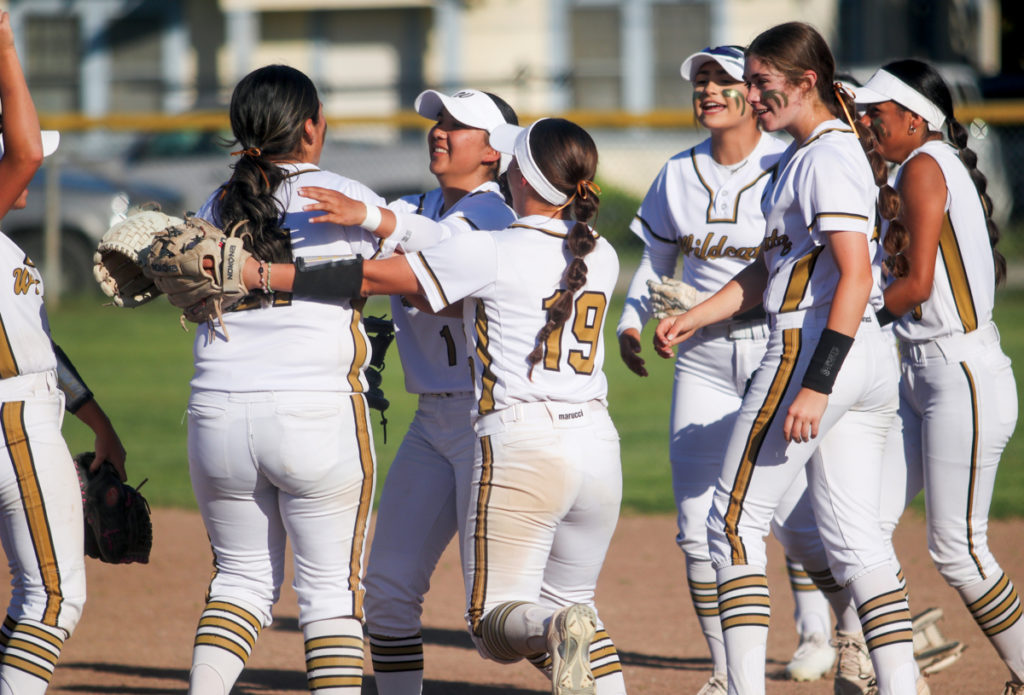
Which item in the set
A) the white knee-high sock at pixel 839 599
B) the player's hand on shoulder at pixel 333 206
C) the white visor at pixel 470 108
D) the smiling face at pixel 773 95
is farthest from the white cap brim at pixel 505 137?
the white knee-high sock at pixel 839 599

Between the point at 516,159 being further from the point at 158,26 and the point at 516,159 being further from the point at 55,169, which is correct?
the point at 158,26

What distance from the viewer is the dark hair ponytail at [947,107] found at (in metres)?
4.16

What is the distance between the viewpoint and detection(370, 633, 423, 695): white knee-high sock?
12.6 feet

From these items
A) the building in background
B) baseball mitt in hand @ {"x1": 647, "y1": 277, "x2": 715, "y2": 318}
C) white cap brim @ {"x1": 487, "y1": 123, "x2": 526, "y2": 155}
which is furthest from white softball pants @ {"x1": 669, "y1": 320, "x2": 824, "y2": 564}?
the building in background

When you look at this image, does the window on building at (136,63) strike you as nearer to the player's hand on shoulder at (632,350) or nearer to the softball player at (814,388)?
the player's hand on shoulder at (632,350)

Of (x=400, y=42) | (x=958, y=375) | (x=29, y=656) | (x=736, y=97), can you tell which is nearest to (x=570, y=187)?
(x=736, y=97)

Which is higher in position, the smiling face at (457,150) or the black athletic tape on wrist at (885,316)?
the smiling face at (457,150)

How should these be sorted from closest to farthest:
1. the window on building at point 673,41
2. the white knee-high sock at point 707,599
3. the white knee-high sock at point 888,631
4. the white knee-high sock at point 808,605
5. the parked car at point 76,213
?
the white knee-high sock at point 888,631 < the white knee-high sock at point 707,599 < the white knee-high sock at point 808,605 < the parked car at point 76,213 < the window on building at point 673,41

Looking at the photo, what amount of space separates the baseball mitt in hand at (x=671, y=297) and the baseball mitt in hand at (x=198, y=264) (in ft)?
5.45

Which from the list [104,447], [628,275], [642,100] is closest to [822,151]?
[104,447]

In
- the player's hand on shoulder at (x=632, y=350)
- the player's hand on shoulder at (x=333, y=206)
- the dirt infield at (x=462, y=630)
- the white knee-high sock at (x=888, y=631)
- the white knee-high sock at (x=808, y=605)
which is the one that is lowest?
the dirt infield at (x=462, y=630)

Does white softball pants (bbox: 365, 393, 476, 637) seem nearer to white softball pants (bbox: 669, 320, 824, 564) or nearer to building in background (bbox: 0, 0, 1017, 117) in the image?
white softball pants (bbox: 669, 320, 824, 564)

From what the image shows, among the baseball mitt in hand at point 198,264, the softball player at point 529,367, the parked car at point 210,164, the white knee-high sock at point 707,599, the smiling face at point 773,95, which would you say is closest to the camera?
the baseball mitt in hand at point 198,264

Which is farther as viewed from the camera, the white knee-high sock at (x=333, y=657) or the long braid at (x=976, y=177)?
the long braid at (x=976, y=177)
